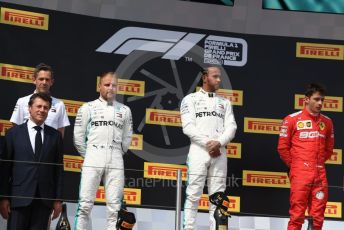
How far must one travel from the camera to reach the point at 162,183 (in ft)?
23.8

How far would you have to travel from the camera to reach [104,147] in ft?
19.9

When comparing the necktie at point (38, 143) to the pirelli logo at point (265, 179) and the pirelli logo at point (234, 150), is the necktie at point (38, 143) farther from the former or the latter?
the pirelli logo at point (265, 179)

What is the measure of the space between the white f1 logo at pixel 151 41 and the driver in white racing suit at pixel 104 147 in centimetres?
116

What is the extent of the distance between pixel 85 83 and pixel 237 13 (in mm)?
1595

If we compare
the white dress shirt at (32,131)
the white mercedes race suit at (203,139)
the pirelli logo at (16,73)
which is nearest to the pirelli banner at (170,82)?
the pirelli logo at (16,73)

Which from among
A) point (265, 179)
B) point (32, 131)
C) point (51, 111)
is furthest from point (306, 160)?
point (32, 131)

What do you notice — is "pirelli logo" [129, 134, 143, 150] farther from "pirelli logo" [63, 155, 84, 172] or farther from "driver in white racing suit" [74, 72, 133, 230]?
"driver in white racing suit" [74, 72, 133, 230]

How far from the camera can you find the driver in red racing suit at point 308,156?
6.00 metres

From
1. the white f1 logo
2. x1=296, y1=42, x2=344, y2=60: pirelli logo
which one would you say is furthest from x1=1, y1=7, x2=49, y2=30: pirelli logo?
x1=296, y1=42, x2=344, y2=60: pirelli logo

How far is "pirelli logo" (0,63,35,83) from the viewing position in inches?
272

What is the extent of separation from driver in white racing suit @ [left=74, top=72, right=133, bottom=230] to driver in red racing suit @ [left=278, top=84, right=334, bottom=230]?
4.13ft

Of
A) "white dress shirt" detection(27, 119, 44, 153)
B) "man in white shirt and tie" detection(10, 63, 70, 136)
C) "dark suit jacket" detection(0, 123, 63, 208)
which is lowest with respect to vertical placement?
"dark suit jacket" detection(0, 123, 63, 208)

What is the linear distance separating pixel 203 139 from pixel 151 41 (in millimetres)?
1631

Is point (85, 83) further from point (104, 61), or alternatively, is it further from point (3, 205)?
point (3, 205)
